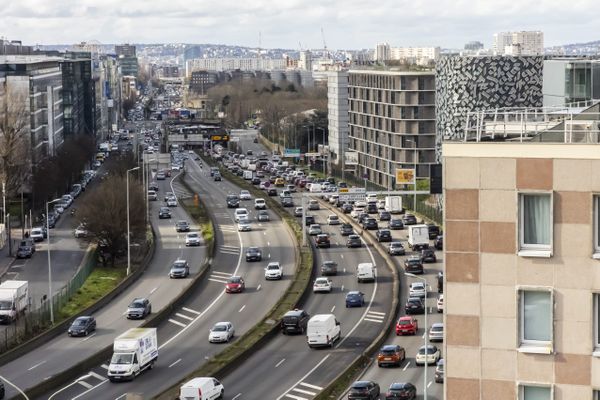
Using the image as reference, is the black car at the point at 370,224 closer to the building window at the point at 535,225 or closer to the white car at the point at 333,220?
the white car at the point at 333,220

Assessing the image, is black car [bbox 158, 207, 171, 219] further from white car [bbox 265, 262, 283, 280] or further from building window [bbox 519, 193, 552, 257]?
building window [bbox 519, 193, 552, 257]

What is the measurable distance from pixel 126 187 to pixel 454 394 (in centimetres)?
8499

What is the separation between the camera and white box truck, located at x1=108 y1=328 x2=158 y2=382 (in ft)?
193

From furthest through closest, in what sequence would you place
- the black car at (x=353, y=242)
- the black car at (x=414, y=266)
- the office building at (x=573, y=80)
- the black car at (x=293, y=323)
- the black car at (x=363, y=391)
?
the black car at (x=353, y=242), the office building at (x=573, y=80), the black car at (x=414, y=266), the black car at (x=293, y=323), the black car at (x=363, y=391)

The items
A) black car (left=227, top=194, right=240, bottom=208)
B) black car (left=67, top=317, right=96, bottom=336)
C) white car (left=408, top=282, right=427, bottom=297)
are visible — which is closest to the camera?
black car (left=67, top=317, right=96, bottom=336)

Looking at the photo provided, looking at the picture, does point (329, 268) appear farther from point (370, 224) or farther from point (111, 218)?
point (370, 224)

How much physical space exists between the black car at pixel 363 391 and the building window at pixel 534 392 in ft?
109

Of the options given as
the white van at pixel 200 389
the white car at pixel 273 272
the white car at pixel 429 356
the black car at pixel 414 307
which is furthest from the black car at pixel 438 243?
the white van at pixel 200 389

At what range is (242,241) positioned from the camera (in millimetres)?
110188

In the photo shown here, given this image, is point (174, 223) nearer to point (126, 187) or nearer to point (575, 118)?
point (126, 187)

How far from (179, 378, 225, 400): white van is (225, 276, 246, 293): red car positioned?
30682mm

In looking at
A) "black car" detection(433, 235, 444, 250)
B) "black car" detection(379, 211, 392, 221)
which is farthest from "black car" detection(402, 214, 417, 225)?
"black car" detection(433, 235, 444, 250)

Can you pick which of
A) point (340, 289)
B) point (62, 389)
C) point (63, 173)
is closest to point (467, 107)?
point (63, 173)

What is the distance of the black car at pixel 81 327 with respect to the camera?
69938 mm
